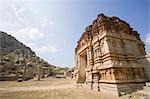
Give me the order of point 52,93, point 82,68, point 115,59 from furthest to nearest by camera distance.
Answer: point 82,68 < point 115,59 < point 52,93

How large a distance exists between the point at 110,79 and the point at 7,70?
119 ft

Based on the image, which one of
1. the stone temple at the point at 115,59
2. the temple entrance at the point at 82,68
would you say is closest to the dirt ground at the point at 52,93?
the stone temple at the point at 115,59

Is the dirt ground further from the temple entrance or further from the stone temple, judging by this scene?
the temple entrance

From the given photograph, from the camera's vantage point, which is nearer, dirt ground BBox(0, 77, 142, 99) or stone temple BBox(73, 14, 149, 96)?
dirt ground BBox(0, 77, 142, 99)

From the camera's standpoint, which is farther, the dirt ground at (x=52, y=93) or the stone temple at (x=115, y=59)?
the stone temple at (x=115, y=59)

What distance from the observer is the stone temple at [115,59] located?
36.9ft

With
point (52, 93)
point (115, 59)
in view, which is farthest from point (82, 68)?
point (52, 93)

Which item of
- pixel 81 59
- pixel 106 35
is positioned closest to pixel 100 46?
pixel 106 35

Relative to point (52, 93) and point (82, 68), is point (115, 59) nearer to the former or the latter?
point (52, 93)

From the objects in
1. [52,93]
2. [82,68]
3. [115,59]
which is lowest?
[52,93]

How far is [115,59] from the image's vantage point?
1248cm

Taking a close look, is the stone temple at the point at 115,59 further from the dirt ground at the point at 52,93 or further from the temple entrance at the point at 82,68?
the temple entrance at the point at 82,68

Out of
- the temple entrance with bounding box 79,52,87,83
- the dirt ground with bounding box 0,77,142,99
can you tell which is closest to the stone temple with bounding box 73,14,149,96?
the dirt ground with bounding box 0,77,142,99

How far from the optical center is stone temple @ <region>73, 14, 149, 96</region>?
36.9 ft
